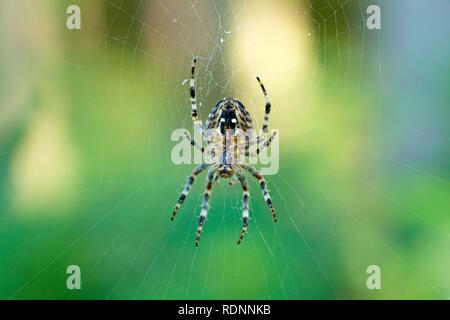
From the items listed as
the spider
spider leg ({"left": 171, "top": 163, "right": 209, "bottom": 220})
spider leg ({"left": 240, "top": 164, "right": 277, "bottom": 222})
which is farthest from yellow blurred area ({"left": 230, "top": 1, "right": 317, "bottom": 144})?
spider leg ({"left": 171, "top": 163, "right": 209, "bottom": 220})

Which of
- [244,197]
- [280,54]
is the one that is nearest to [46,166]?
[244,197]

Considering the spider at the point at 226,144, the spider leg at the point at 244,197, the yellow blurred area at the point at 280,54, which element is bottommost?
the spider leg at the point at 244,197

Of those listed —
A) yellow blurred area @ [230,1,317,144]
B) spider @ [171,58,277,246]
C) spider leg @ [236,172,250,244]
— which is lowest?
spider leg @ [236,172,250,244]

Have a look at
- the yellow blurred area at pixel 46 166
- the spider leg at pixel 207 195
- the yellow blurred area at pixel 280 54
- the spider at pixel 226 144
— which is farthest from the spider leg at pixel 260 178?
the yellow blurred area at pixel 46 166

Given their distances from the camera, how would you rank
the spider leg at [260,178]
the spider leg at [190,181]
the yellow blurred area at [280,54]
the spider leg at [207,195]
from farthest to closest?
the yellow blurred area at [280,54] → the spider leg at [260,178] → the spider leg at [190,181] → the spider leg at [207,195]

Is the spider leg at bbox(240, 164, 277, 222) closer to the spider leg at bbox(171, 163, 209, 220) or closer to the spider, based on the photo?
the spider

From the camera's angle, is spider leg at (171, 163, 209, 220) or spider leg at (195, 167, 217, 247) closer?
spider leg at (195, 167, 217, 247)

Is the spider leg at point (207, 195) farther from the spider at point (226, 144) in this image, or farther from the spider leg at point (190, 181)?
the spider leg at point (190, 181)
